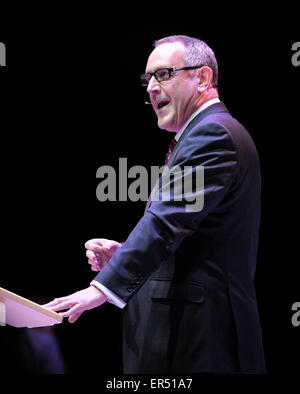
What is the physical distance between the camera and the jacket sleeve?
141cm

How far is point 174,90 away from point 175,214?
55 cm

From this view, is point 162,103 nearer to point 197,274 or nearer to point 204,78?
point 204,78

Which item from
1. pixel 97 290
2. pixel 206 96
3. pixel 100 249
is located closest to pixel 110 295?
pixel 97 290

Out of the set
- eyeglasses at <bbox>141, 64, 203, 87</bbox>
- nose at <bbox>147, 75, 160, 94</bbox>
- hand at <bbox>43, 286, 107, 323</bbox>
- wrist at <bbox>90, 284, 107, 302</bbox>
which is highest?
eyeglasses at <bbox>141, 64, 203, 87</bbox>

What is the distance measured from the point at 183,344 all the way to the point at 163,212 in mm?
375

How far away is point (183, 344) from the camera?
4.85 feet

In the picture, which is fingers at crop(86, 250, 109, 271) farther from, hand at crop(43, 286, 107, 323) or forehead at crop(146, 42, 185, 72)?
forehead at crop(146, 42, 185, 72)

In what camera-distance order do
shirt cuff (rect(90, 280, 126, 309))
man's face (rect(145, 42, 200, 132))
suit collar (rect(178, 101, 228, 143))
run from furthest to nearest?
man's face (rect(145, 42, 200, 132))
suit collar (rect(178, 101, 228, 143))
shirt cuff (rect(90, 280, 126, 309))

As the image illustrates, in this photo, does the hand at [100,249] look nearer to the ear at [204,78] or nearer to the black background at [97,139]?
the ear at [204,78]

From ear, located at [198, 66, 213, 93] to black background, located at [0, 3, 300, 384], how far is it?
0.98 meters

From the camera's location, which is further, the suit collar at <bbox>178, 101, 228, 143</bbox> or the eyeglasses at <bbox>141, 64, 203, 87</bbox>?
the eyeglasses at <bbox>141, 64, 203, 87</bbox>

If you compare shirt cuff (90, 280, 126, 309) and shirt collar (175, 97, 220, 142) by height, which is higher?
shirt collar (175, 97, 220, 142)

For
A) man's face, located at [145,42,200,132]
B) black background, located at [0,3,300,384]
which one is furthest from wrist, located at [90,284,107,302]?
black background, located at [0,3,300,384]

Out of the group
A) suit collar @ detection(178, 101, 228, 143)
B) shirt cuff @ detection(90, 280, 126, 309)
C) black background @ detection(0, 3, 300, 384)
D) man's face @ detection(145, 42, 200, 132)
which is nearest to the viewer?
shirt cuff @ detection(90, 280, 126, 309)
